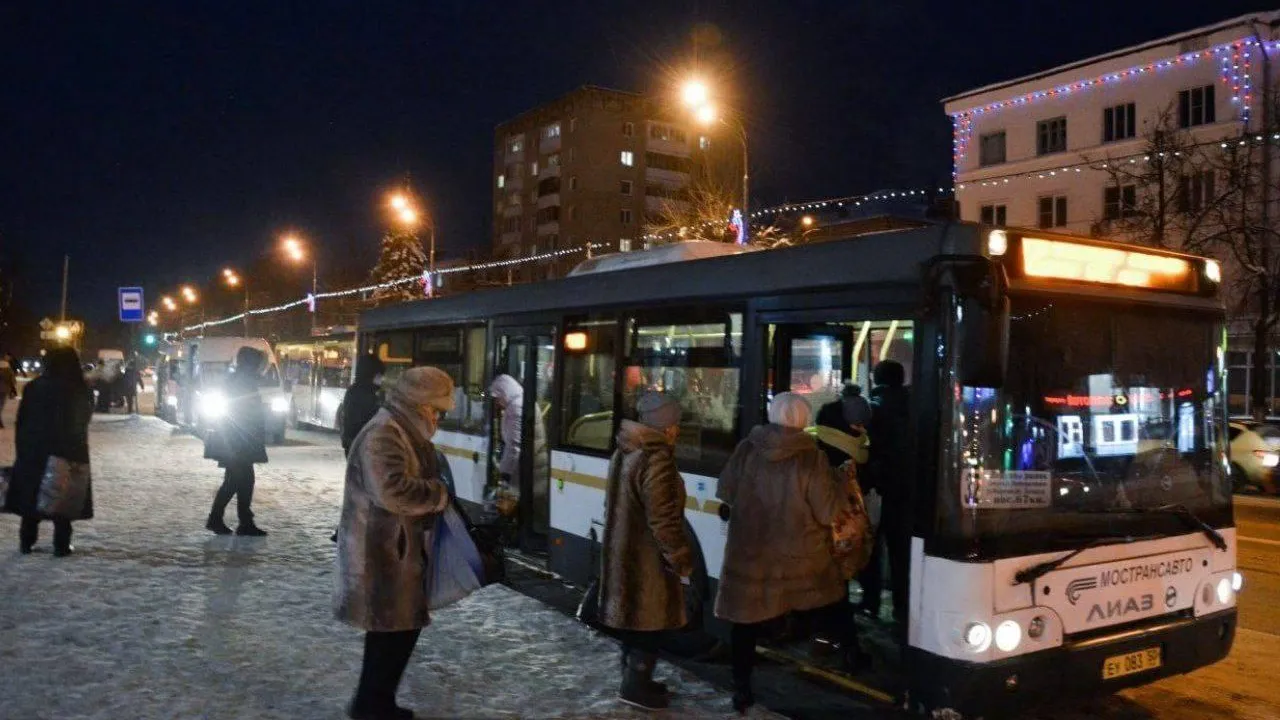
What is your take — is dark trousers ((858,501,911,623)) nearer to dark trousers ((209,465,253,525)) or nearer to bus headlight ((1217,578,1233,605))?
bus headlight ((1217,578,1233,605))

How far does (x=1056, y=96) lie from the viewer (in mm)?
38938

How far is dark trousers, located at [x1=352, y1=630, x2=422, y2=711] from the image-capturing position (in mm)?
5285

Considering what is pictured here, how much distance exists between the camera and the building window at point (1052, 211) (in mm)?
38531

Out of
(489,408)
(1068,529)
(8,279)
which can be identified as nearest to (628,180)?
(8,279)

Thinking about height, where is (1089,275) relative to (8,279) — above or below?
below

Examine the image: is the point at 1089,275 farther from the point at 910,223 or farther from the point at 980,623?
the point at 910,223

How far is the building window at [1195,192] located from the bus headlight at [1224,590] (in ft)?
76.8

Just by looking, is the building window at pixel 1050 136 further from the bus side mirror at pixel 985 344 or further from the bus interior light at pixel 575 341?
the bus side mirror at pixel 985 344

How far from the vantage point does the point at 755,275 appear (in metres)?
6.90

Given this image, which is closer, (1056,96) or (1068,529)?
(1068,529)

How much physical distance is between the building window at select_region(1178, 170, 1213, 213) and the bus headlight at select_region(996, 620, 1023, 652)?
24885 mm

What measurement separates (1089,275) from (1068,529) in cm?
135

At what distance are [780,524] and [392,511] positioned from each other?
79.8 inches

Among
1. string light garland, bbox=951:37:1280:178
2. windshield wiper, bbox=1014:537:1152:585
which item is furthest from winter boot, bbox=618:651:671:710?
string light garland, bbox=951:37:1280:178
